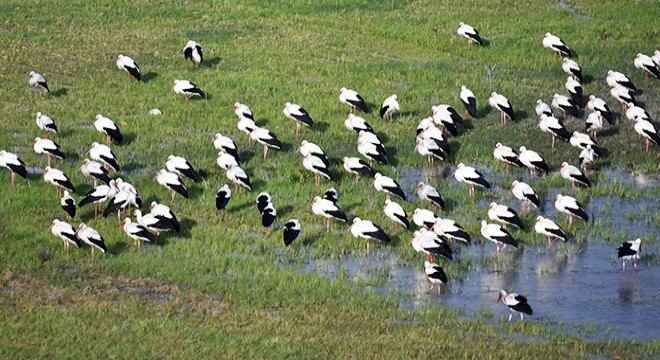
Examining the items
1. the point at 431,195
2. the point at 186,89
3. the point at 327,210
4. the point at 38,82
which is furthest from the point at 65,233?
the point at 38,82

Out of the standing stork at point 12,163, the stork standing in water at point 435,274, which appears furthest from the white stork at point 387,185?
the standing stork at point 12,163

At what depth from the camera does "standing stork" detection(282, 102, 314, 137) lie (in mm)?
29469

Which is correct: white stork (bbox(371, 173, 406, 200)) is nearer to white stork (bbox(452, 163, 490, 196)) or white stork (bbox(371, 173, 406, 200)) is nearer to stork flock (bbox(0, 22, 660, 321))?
stork flock (bbox(0, 22, 660, 321))

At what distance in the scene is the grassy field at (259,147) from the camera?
62.5 feet

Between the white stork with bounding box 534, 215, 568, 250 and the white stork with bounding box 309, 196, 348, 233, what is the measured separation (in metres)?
3.46

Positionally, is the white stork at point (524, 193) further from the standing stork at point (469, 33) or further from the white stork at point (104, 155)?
the standing stork at point (469, 33)

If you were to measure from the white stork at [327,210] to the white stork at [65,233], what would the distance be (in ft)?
14.5

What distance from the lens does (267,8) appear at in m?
40.8

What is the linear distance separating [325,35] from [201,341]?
20.6 m

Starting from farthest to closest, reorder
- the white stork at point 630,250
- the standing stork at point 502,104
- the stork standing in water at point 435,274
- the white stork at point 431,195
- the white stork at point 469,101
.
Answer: the white stork at point 469,101
the standing stork at point 502,104
the white stork at point 431,195
the white stork at point 630,250
the stork standing in water at point 435,274

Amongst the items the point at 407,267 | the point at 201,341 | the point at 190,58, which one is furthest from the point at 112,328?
the point at 190,58

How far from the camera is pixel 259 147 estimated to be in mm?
28672

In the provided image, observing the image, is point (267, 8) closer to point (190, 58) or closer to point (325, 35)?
point (325, 35)

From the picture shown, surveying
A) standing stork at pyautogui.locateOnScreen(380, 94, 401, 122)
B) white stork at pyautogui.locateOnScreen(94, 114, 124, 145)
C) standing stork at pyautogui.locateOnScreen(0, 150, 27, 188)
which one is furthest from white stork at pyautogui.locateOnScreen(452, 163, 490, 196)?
standing stork at pyautogui.locateOnScreen(0, 150, 27, 188)
